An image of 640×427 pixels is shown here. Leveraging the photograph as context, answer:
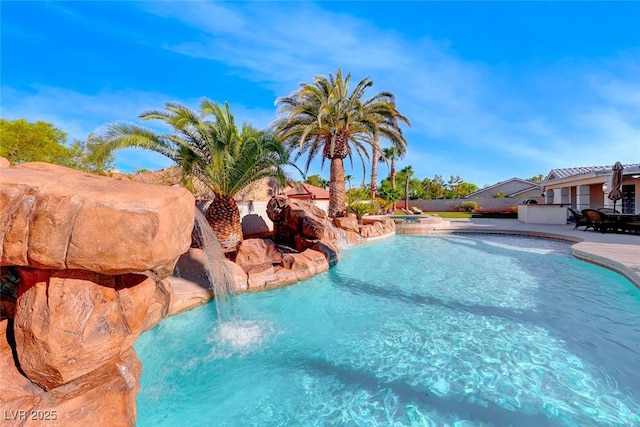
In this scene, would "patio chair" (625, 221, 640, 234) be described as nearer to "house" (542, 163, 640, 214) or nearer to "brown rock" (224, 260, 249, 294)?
"house" (542, 163, 640, 214)

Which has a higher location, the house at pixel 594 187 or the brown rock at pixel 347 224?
the house at pixel 594 187

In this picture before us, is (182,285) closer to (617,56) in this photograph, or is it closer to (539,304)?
(539,304)

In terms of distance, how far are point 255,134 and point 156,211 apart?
325 inches

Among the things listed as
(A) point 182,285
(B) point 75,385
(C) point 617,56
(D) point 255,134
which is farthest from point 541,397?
(C) point 617,56

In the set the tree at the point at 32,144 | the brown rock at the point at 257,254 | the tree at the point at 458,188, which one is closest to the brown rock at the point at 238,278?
the brown rock at the point at 257,254

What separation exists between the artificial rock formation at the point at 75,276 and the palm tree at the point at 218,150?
726cm

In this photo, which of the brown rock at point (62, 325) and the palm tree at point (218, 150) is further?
the palm tree at point (218, 150)

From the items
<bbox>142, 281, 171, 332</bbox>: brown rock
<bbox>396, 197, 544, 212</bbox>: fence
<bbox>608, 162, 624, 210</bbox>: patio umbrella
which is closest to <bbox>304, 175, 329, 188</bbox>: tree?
<bbox>396, 197, 544, 212</bbox>: fence

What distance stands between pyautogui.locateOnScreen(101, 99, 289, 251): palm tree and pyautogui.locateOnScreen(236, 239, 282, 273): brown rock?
1.58 meters

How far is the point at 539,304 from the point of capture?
579cm

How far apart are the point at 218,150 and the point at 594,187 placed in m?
28.5

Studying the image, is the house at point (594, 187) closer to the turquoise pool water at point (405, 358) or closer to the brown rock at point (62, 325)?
the turquoise pool water at point (405, 358)

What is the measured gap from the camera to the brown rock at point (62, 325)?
224cm

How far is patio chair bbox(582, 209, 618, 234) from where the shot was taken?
12.9 m
